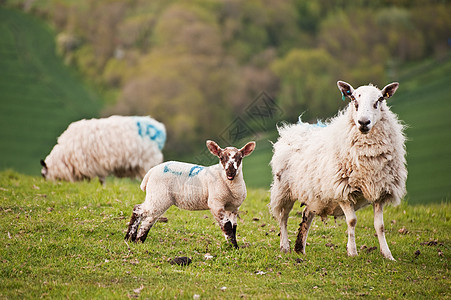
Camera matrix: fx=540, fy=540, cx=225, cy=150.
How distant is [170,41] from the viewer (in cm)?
6088

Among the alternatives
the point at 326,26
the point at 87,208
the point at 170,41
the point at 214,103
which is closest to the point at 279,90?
the point at 214,103

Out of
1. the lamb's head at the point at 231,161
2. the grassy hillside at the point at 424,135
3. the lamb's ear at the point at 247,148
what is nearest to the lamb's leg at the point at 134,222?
the lamb's head at the point at 231,161

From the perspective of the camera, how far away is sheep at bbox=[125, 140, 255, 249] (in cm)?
768

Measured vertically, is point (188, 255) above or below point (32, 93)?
above

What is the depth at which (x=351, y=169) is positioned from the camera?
8062 millimetres

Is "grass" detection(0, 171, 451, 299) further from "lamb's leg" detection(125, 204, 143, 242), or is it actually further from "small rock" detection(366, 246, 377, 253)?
"lamb's leg" detection(125, 204, 143, 242)

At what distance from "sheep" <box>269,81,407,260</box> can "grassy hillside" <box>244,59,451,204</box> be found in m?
20.9

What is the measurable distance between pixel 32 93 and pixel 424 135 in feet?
124

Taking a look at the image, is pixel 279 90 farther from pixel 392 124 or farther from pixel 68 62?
pixel 392 124

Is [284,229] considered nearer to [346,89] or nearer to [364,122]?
[364,122]

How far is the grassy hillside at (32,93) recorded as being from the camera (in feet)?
159

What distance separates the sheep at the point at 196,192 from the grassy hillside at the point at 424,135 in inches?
858

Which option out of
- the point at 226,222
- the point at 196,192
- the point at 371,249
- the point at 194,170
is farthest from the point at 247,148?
the point at 371,249

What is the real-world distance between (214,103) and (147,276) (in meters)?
45.8
